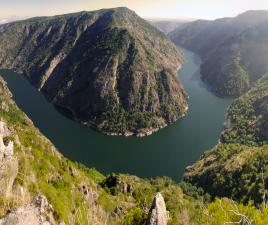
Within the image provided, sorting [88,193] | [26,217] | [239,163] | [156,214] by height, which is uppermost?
[239,163]

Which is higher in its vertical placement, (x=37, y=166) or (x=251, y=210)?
(x=37, y=166)

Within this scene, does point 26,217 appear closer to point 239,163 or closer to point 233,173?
point 233,173

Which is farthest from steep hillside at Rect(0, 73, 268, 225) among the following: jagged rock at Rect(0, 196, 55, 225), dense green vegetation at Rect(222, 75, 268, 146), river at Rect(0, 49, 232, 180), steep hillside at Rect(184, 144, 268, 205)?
dense green vegetation at Rect(222, 75, 268, 146)

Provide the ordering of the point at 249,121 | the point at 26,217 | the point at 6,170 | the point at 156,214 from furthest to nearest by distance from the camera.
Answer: the point at 249,121 < the point at 6,170 < the point at 156,214 < the point at 26,217

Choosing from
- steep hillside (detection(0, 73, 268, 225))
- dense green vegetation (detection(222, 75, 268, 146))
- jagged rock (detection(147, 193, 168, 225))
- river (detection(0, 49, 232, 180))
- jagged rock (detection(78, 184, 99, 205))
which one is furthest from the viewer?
dense green vegetation (detection(222, 75, 268, 146))

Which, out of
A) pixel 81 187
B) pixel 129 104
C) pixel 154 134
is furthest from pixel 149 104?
pixel 81 187

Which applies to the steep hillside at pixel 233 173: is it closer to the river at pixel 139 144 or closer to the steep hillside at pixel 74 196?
the steep hillside at pixel 74 196

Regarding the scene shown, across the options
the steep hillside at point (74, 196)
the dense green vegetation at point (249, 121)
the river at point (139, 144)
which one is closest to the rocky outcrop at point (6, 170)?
the steep hillside at point (74, 196)

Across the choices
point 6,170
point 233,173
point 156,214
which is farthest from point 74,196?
point 233,173

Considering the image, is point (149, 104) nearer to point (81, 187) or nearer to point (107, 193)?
point (107, 193)

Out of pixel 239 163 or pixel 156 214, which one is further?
pixel 239 163

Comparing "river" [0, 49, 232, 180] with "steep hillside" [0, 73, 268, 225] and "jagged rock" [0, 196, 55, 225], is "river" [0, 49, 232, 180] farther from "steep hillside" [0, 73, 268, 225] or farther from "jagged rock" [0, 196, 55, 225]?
"jagged rock" [0, 196, 55, 225]
